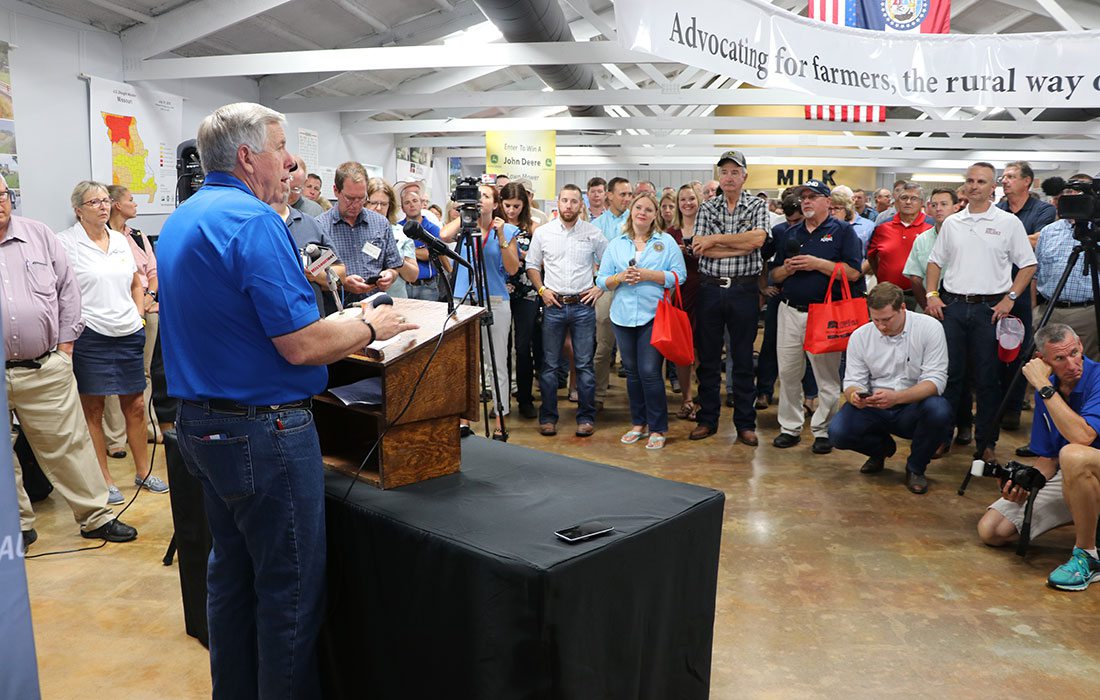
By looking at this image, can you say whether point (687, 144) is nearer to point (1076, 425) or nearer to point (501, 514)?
point (1076, 425)

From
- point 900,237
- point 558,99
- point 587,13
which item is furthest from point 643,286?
point 558,99

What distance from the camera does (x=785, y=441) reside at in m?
4.89

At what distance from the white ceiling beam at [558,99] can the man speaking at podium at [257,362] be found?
7152 millimetres

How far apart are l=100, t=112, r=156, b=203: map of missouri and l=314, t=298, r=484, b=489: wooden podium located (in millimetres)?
5224

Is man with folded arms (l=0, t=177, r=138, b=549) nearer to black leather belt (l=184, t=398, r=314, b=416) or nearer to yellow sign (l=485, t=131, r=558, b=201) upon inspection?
black leather belt (l=184, t=398, r=314, b=416)

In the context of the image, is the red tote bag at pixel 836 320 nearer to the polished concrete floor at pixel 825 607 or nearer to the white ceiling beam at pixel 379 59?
the polished concrete floor at pixel 825 607

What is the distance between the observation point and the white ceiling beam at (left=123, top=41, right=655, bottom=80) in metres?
6.34

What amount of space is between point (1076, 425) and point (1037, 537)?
0.65 m

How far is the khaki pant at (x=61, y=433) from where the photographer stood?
3174 mm

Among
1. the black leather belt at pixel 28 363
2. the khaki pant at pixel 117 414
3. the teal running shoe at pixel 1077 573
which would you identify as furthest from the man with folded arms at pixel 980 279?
the khaki pant at pixel 117 414

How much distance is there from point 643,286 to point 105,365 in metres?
2.84

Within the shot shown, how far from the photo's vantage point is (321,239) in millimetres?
3605

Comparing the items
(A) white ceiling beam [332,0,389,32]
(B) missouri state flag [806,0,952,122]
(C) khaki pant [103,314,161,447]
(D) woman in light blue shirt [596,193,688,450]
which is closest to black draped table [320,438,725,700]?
(D) woman in light blue shirt [596,193,688,450]

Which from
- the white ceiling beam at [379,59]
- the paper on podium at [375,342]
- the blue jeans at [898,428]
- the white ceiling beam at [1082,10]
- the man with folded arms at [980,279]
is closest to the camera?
the paper on podium at [375,342]
